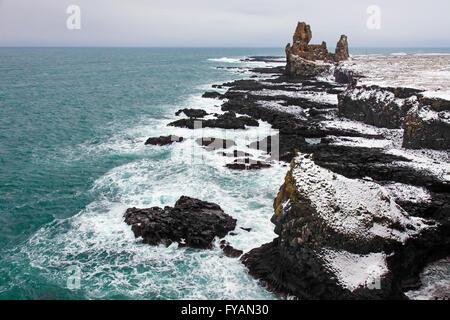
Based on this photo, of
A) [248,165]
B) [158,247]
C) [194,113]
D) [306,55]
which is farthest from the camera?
[306,55]

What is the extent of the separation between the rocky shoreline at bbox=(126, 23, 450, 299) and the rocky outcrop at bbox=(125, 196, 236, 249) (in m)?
0.06

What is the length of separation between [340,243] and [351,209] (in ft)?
5.27

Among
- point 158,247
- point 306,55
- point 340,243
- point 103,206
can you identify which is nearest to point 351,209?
point 340,243

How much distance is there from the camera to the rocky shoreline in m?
11.9

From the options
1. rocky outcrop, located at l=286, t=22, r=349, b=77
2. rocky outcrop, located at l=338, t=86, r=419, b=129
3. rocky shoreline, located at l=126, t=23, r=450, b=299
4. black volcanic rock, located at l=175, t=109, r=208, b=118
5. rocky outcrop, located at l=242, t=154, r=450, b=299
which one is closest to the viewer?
rocky outcrop, located at l=242, t=154, r=450, b=299

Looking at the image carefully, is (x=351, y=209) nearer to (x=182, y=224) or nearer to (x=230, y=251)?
(x=230, y=251)

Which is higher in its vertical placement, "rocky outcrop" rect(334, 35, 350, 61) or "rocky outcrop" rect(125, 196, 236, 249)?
"rocky outcrop" rect(334, 35, 350, 61)

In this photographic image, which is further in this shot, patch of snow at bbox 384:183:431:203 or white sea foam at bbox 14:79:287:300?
patch of snow at bbox 384:183:431:203

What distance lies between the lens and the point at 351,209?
41.5 ft

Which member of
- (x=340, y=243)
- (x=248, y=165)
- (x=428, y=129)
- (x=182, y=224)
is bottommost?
(x=182, y=224)

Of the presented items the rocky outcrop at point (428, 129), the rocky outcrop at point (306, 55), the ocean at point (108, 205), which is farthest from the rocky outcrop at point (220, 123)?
the rocky outcrop at point (306, 55)

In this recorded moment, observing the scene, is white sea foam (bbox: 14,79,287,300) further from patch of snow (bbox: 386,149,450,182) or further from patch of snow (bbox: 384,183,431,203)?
patch of snow (bbox: 386,149,450,182)

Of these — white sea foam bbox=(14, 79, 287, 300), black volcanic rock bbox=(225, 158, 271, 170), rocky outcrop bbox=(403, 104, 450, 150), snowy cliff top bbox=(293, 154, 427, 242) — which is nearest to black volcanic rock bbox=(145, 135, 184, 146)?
white sea foam bbox=(14, 79, 287, 300)

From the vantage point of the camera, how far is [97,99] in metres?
56.6
